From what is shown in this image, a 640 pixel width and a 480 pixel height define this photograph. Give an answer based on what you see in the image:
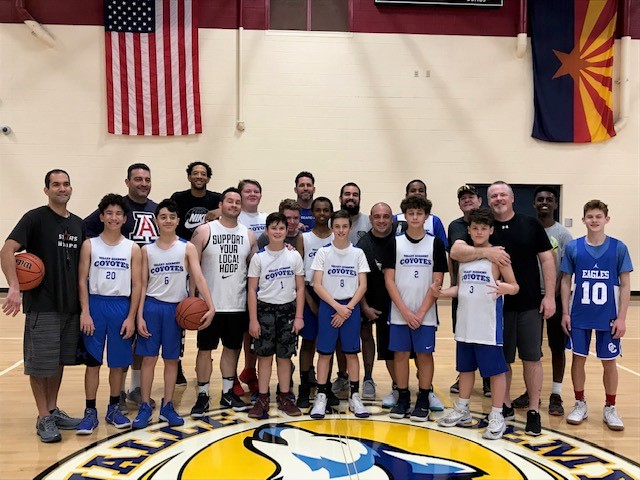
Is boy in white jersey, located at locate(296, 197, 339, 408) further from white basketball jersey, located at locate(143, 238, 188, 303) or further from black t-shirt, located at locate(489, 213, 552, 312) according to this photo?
black t-shirt, located at locate(489, 213, 552, 312)

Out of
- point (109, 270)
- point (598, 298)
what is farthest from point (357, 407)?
point (109, 270)

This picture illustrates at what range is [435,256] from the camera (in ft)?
13.7

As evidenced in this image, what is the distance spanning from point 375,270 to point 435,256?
57cm

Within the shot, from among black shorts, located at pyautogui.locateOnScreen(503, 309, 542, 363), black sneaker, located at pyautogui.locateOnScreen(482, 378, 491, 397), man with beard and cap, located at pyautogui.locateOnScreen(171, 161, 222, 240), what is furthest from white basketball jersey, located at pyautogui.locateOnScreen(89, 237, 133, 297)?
black sneaker, located at pyautogui.locateOnScreen(482, 378, 491, 397)

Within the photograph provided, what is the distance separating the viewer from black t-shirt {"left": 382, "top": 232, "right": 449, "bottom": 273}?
4.16 m

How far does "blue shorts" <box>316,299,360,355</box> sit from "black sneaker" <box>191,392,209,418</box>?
967 millimetres

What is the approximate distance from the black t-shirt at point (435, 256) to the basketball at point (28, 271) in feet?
7.85

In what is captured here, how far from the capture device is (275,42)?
999cm

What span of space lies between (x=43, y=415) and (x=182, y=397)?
1197mm

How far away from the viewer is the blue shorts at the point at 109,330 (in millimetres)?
3914

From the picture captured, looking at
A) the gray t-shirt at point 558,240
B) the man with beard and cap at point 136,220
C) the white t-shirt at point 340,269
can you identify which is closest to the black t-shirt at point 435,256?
the white t-shirt at point 340,269

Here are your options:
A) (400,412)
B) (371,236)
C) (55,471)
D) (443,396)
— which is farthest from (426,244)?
(55,471)

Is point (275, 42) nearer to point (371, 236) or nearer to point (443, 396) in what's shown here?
point (371, 236)

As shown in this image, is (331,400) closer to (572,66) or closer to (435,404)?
(435,404)
